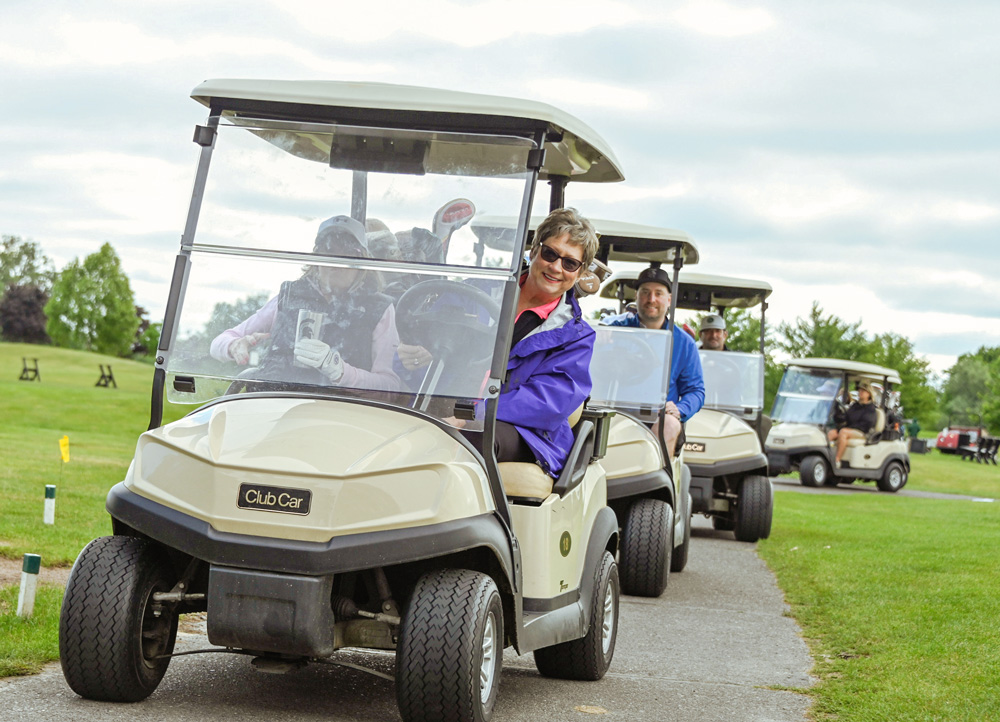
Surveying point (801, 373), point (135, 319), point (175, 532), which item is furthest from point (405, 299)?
point (135, 319)

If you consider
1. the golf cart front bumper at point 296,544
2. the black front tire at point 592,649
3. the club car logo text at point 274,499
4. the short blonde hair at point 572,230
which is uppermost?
the short blonde hair at point 572,230

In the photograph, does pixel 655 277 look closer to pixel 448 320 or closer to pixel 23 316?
pixel 448 320

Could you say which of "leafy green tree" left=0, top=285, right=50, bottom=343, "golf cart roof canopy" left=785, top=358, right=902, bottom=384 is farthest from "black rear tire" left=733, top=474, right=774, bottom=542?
"leafy green tree" left=0, top=285, right=50, bottom=343

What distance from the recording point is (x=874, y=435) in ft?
80.1

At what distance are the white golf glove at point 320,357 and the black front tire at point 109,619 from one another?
808mm

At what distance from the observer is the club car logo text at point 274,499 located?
12.0ft

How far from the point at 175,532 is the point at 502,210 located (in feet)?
5.21

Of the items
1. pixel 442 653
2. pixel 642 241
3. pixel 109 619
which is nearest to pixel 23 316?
pixel 642 241

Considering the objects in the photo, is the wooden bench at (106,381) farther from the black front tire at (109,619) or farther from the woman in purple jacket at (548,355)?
the black front tire at (109,619)

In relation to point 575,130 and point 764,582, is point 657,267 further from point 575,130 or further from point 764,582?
point 575,130

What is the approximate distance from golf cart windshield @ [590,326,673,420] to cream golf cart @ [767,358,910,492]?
53.6 ft

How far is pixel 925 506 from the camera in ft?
62.6

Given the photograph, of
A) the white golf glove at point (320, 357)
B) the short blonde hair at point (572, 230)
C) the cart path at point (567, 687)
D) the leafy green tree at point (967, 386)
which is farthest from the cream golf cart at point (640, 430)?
the leafy green tree at point (967, 386)

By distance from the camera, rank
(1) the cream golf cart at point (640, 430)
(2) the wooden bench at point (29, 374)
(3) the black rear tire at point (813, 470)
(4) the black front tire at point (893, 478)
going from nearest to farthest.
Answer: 1. (1) the cream golf cart at point (640, 430)
2. (3) the black rear tire at point (813, 470)
3. (4) the black front tire at point (893, 478)
4. (2) the wooden bench at point (29, 374)
